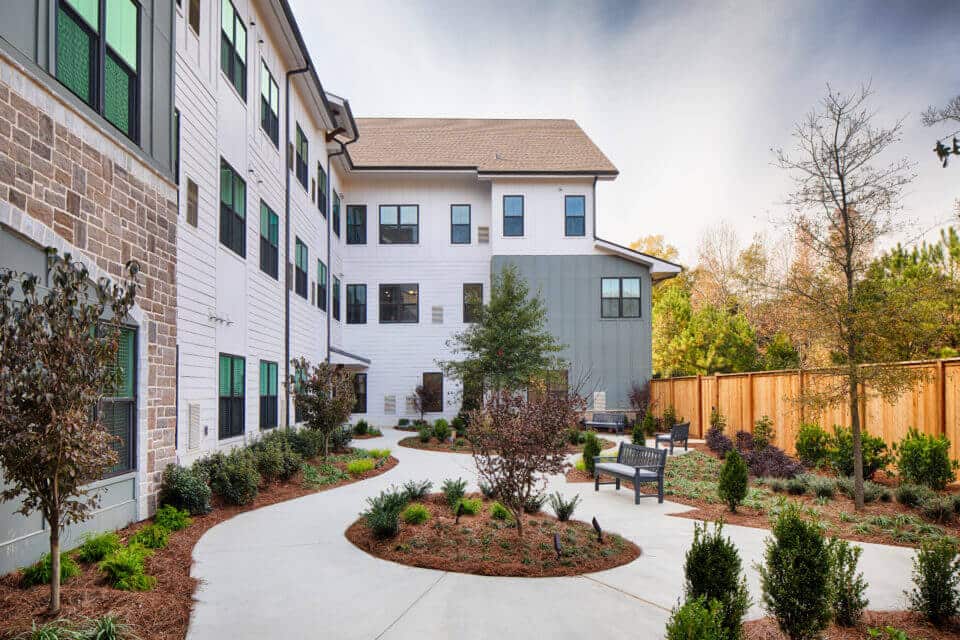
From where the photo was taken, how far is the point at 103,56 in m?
7.29

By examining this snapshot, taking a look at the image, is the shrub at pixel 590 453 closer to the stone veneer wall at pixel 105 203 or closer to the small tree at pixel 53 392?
the stone veneer wall at pixel 105 203

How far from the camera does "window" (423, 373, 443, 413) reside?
2489 cm

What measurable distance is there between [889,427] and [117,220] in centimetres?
1350

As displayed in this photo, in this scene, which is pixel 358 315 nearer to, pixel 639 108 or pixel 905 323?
pixel 639 108

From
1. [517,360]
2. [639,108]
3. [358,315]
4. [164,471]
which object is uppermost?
[639,108]

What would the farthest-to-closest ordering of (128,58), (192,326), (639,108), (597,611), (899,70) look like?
(639,108) < (192,326) < (128,58) < (899,70) < (597,611)

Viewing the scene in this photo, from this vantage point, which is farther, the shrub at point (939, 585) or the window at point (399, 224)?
the window at point (399, 224)

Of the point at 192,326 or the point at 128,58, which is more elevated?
the point at 128,58

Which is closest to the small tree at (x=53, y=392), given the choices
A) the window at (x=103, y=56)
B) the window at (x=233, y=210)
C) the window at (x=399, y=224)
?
the window at (x=103, y=56)

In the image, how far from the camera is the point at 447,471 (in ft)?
46.1

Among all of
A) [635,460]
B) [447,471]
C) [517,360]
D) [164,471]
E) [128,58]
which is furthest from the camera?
[517,360]

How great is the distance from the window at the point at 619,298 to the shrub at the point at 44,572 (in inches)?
839

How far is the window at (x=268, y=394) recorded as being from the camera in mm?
14047

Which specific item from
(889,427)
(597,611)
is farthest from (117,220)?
(889,427)
